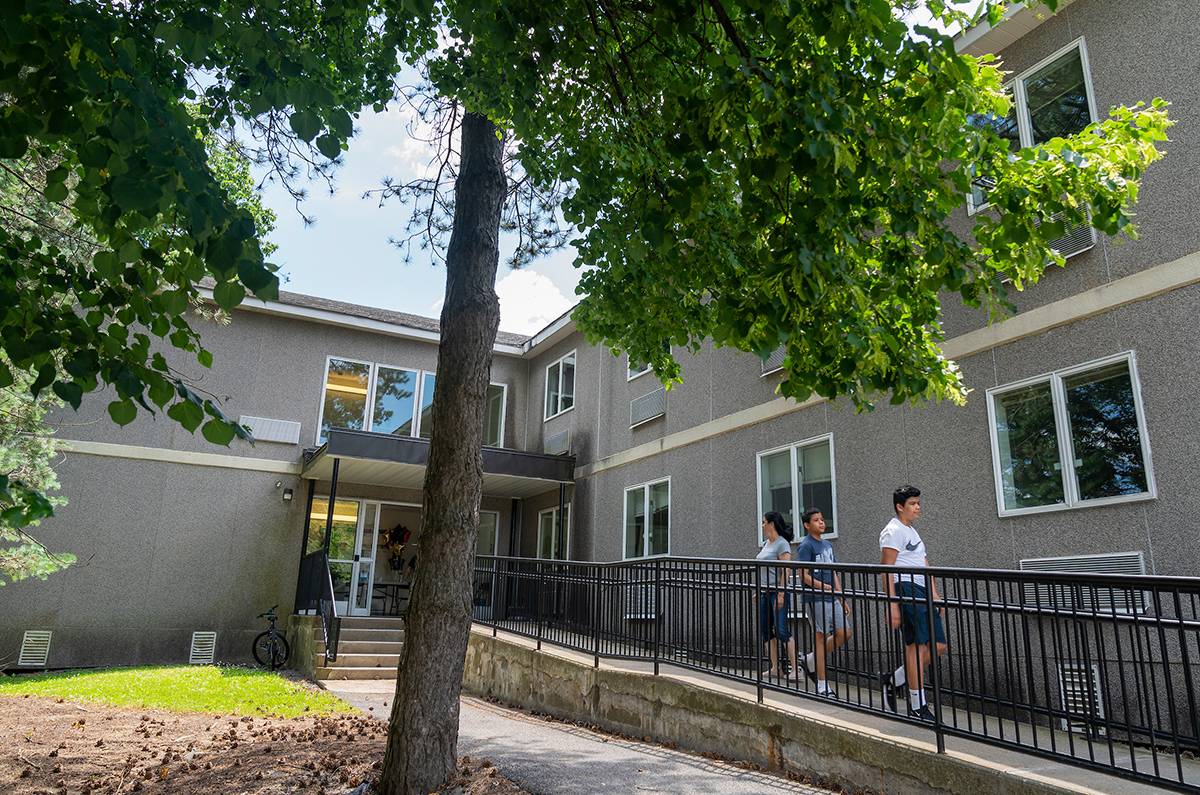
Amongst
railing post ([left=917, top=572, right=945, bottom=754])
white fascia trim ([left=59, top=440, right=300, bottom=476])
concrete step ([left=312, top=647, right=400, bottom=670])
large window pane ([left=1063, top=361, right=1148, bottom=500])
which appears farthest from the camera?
white fascia trim ([left=59, top=440, right=300, bottom=476])

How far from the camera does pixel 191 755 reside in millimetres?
6430

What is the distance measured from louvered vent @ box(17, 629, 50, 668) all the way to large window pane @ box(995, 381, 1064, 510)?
14.5 m

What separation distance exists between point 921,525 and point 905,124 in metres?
5.04

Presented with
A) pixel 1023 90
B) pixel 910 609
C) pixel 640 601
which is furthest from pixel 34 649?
pixel 1023 90

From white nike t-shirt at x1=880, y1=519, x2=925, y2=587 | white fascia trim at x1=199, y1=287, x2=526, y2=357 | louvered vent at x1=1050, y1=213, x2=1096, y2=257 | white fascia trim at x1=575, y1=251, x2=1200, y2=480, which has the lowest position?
white nike t-shirt at x1=880, y1=519, x2=925, y2=587

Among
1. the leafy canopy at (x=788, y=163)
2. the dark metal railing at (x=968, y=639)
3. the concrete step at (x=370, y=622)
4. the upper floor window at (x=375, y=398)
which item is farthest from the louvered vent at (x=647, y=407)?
the leafy canopy at (x=788, y=163)

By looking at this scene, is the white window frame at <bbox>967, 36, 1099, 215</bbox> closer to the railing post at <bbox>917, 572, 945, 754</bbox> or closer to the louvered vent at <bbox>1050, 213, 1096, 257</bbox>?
the louvered vent at <bbox>1050, 213, 1096, 257</bbox>

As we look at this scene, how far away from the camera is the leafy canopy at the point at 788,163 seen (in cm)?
398

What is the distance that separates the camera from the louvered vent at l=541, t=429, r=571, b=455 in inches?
658

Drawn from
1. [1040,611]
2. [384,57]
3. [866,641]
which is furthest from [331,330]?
[1040,611]

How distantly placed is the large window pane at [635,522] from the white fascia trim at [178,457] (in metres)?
6.60

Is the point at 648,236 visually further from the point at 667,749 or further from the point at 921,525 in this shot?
the point at 921,525

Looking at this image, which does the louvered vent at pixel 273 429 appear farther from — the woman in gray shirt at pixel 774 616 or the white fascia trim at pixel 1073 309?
the woman in gray shirt at pixel 774 616

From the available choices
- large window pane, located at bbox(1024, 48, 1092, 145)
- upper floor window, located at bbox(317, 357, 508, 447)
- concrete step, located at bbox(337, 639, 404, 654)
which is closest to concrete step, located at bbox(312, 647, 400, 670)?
concrete step, located at bbox(337, 639, 404, 654)
